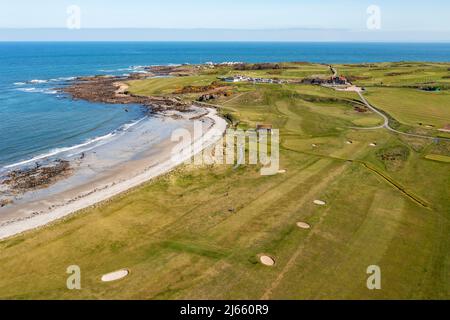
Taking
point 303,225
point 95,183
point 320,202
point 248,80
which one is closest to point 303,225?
point 303,225

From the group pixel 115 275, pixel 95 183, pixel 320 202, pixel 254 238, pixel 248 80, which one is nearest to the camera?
pixel 115 275

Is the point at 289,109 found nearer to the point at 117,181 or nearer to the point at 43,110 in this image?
the point at 117,181

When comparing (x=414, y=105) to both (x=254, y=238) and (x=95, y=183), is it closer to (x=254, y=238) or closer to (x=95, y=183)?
(x=254, y=238)

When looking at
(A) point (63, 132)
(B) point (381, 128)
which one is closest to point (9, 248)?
(A) point (63, 132)

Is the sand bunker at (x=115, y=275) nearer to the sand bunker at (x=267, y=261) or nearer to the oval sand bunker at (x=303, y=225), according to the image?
the sand bunker at (x=267, y=261)

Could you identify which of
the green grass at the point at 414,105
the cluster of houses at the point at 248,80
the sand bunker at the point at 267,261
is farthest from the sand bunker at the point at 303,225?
the cluster of houses at the point at 248,80
